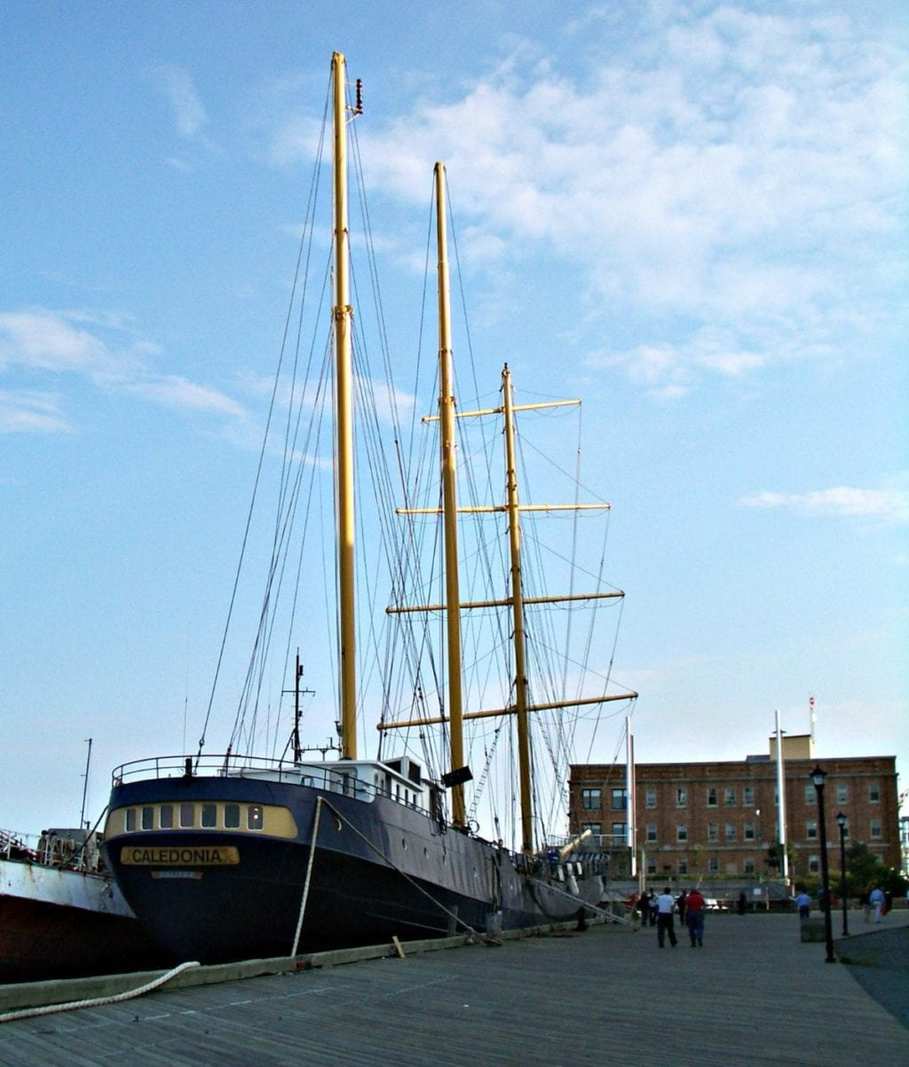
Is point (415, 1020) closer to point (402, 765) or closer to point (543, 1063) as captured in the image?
point (543, 1063)

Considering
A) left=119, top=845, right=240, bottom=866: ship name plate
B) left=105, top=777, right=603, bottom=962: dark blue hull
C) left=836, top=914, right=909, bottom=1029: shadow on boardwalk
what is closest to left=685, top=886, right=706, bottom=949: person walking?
left=836, top=914, right=909, bottom=1029: shadow on boardwalk

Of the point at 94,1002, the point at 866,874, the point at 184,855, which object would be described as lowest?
the point at 866,874

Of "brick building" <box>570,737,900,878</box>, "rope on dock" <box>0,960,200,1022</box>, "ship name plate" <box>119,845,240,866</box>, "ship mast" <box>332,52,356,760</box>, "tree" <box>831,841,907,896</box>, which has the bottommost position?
"tree" <box>831,841,907,896</box>

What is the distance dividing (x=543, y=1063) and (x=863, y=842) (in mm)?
97494

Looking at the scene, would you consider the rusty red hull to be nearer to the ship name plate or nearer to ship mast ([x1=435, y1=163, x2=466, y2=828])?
the ship name plate

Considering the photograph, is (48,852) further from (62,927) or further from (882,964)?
(882,964)

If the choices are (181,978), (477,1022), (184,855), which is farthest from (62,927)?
(477,1022)

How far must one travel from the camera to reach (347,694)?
31516 mm

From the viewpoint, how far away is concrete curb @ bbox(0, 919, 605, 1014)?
13.0m

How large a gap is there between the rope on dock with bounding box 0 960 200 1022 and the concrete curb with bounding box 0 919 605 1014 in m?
0.12

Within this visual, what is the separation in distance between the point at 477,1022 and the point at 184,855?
36.0ft

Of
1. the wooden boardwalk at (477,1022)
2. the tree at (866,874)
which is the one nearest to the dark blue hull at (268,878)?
the wooden boardwalk at (477,1022)

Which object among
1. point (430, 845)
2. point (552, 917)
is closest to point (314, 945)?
point (430, 845)

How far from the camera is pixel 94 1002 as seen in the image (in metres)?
13.6
